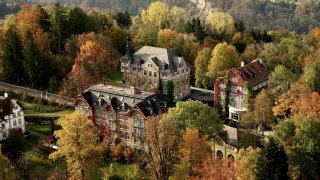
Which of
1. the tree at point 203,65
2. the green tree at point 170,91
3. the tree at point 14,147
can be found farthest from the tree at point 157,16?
the tree at point 14,147

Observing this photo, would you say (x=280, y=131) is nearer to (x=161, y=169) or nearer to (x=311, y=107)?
(x=311, y=107)

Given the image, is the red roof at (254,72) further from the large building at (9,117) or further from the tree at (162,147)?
the large building at (9,117)

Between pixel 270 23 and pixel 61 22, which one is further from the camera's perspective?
pixel 270 23

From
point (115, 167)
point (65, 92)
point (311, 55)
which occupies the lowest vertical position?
point (115, 167)

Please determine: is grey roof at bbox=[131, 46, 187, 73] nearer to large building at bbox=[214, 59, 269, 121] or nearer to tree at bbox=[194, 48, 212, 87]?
tree at bbox=[194, 48, 212, 87]

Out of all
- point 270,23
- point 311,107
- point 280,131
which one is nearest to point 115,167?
point 280,131

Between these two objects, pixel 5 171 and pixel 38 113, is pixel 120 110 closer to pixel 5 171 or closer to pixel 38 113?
pixel 38 113

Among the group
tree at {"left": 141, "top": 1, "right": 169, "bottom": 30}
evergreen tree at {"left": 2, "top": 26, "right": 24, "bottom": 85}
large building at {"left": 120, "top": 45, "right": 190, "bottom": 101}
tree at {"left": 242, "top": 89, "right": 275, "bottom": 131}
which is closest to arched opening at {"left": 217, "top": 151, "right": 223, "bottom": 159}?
tree at {"left": 242, "top": 89, "right": 275, "bottom": 131}
